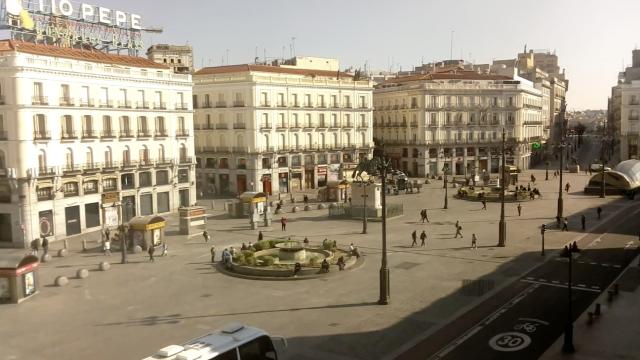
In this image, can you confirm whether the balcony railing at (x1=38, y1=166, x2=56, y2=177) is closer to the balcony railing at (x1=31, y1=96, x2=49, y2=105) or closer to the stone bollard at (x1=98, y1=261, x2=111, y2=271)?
the balcony railing at (x1=31, y1=96, x2=49, y2=105)

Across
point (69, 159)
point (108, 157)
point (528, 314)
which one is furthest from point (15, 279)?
point (108, 157)

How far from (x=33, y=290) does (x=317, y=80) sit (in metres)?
58.7

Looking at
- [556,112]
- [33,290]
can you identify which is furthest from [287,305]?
[556,112]

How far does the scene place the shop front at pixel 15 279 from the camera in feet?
105

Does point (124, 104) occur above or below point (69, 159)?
above

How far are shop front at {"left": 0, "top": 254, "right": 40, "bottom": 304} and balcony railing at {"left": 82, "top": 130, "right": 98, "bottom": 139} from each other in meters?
24.0

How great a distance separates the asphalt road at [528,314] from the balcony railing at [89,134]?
40.3 m

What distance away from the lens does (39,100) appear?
50.5 metres

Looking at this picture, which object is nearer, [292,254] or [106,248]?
[292,254]

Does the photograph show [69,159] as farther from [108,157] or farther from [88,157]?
[108,157]

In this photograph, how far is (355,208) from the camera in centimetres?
5869

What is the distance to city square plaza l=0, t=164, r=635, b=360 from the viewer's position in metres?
25.5

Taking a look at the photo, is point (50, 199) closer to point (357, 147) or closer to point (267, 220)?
point (267, 220)

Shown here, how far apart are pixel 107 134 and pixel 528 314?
4355cm
